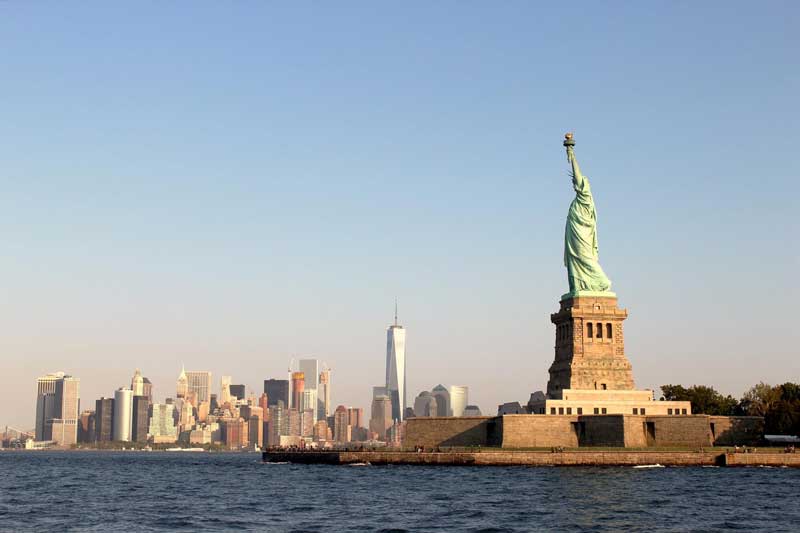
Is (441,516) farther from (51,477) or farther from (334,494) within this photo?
(51,477)

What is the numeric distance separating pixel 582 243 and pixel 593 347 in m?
14.3

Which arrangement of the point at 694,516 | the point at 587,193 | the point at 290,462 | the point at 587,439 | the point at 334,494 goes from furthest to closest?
the point at 290,462 → the point at 587,193 → the point at 587,439 → the point at 334,494 → the point at 694,516

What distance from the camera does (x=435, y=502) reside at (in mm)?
72375

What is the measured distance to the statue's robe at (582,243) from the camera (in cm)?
12950

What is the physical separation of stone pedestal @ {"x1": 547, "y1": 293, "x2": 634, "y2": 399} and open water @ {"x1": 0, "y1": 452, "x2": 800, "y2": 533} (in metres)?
19.9

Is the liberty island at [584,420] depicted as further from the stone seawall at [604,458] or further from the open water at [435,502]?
the open water at [435,502]

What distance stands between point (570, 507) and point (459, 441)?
179 ft

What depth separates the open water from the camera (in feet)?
198

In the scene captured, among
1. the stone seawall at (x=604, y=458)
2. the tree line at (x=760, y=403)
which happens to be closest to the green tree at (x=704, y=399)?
the tree line at (x=760, y=403)

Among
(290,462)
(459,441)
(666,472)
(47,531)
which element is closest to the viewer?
(47,531)

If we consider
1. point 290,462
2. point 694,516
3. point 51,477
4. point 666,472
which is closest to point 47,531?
point 694,516

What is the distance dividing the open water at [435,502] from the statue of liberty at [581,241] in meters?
31.1

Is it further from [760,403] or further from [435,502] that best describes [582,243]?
[435,502]

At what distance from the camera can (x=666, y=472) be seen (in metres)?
97.6
